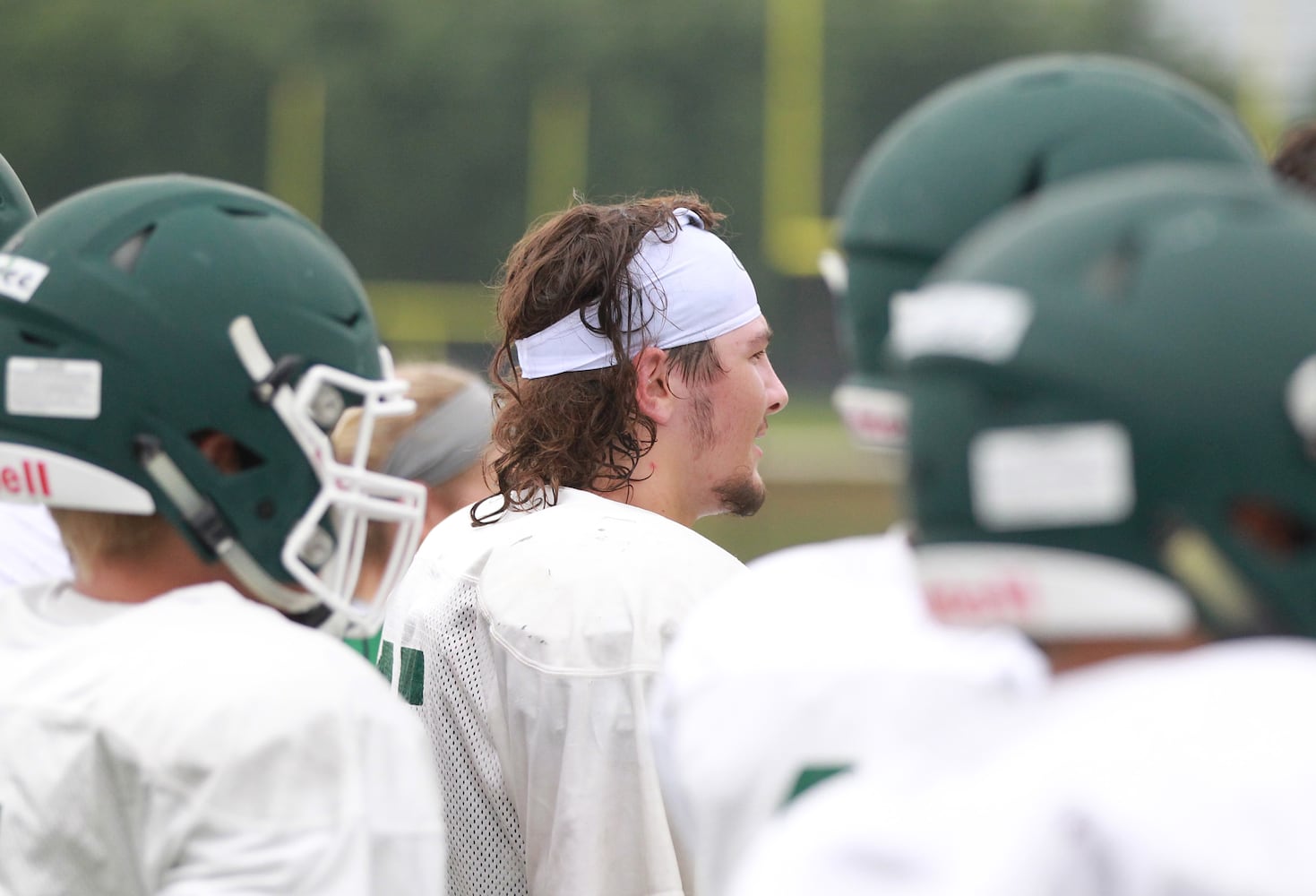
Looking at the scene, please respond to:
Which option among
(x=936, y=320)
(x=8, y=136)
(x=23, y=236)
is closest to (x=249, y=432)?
(x=23, y=236)

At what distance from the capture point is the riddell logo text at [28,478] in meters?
1.64

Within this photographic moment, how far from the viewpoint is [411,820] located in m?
1.46

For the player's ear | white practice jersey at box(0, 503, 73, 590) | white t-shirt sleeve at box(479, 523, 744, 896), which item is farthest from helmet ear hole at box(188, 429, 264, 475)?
the player's ear

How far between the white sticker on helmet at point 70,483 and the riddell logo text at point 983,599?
2.67 ft

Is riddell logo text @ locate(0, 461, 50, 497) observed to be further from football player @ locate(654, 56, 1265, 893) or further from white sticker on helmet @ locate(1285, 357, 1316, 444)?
white sticker on helmet @ locate(1285, 357, 1316, 444)

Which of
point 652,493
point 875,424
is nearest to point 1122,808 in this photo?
point 875,424

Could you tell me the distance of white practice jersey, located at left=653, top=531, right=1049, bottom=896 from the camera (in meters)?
1.25

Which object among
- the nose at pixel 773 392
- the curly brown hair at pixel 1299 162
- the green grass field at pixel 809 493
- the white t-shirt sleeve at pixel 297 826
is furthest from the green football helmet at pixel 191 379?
the green grass field at pixel 809 493

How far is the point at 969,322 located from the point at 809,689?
35 cm

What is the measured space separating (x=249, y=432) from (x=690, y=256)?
3.59ft

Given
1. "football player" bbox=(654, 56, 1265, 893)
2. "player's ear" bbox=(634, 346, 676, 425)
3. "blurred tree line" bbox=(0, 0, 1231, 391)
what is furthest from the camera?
"blurred tree line" bbox=(0, 0, 1231, 391)

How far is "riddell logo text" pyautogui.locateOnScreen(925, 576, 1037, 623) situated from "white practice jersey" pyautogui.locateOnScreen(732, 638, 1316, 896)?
0.08 meters

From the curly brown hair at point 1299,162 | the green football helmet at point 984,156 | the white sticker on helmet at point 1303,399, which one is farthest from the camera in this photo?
the curly brown hair at point 1299,162

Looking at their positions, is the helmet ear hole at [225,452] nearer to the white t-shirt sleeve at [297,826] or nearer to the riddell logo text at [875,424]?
the white t-shirt sleeve at [297,826]
